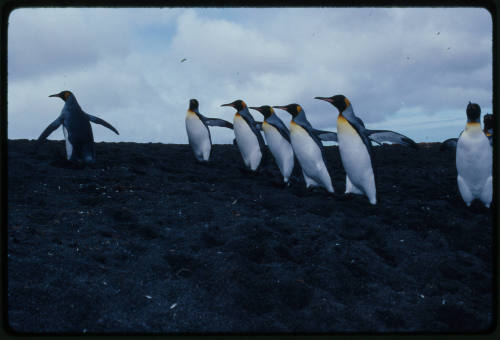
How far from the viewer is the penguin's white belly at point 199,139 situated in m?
6.07

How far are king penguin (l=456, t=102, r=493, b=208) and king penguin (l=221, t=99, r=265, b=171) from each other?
2294mm

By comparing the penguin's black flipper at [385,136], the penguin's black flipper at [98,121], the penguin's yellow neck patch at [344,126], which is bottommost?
the penguin's black flipper at [385,136]

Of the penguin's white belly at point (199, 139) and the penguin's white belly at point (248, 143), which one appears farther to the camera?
the penguin's white belly at point (199, 139)

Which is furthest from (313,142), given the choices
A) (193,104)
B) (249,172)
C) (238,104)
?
(193,104)

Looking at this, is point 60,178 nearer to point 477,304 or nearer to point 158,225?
point 158,225

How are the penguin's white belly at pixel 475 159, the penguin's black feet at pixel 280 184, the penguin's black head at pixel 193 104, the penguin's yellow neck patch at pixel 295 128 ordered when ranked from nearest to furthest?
the penguin's white belly at pixel 475 159, the penguin's yellow neck patch at pixel 295 128, the penguin's black feet at pixel 280 184, the penguin's black head at pixel 193 104

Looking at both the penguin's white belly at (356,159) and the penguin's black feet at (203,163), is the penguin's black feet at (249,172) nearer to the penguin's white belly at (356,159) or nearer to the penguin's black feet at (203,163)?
the penguin's black feet at (203,163)

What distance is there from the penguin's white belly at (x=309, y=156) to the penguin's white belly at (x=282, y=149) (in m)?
0.29

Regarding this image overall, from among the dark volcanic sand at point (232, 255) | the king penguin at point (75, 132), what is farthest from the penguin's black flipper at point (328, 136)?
the king penguin at point (75, 132)

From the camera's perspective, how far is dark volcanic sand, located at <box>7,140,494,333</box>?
2.32m

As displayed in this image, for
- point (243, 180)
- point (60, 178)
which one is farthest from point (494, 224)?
point (60, 178)

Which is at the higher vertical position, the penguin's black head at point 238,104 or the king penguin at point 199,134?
the penguin's black head at point 238,104

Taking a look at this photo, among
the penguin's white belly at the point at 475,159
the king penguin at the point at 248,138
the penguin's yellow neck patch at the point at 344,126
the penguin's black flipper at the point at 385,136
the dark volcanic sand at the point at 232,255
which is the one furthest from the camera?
the king penguin at the point at 248,138

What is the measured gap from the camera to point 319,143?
4.77 m
